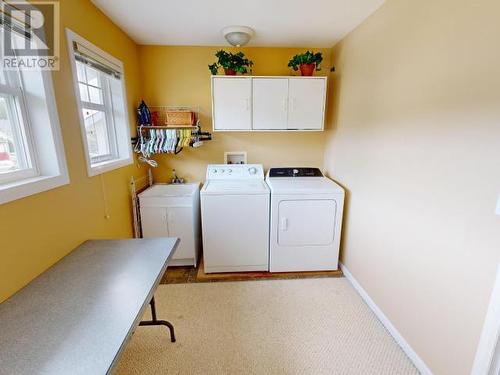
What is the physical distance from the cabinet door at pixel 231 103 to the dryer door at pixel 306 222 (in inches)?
38.7

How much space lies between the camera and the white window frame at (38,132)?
1.26 m

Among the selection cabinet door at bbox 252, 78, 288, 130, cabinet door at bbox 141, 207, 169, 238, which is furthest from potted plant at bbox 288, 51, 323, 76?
cabinet door at bbox 141, 207, 169, 238

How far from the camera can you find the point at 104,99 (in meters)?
2.19

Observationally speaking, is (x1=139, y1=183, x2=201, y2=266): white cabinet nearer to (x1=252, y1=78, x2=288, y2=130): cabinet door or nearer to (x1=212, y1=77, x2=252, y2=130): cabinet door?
(x1=212, y1=77, x2=252, y2=130): cabinet door

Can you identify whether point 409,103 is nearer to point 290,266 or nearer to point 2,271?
point 290,266

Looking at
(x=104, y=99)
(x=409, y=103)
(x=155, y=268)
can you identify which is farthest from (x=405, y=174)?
(x=104, y=99)

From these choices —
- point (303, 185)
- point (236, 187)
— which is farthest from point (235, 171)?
point (303, 185)

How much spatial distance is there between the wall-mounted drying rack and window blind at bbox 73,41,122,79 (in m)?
0.57

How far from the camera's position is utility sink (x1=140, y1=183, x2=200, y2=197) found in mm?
2484

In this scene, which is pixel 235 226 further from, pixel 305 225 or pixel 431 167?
pixel 431 167

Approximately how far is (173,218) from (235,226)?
652 millimetres

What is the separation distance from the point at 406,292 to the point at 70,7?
9.50 ft

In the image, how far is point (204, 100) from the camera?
2787 millimetres
